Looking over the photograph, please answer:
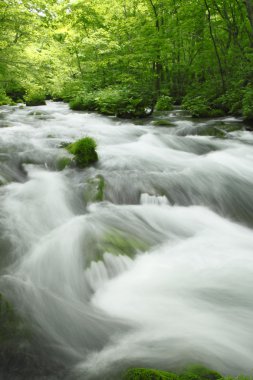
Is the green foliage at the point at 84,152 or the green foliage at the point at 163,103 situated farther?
the green foliage at the point at 163,103

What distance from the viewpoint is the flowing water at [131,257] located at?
88.7 inches

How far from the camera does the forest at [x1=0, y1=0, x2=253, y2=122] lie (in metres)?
9.31

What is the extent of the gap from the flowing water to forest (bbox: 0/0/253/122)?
422cm

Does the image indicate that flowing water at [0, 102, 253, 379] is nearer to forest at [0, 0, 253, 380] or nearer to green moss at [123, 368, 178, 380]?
forest at [0, 0, 253, 380]

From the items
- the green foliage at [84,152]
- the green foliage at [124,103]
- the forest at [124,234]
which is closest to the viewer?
the forest at [124,234]

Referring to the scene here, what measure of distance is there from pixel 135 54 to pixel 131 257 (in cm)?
1201

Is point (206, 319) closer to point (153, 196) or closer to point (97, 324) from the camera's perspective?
point (97, 324)

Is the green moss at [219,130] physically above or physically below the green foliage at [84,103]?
below

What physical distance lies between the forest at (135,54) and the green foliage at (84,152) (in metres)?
4.26

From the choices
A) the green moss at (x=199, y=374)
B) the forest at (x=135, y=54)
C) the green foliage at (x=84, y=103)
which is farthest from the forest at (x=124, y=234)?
the green foliage at (x=84, y=103)

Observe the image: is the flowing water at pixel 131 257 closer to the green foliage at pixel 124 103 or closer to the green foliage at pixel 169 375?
the green foliage at pixel 169 375

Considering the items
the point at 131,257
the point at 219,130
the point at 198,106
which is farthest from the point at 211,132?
the point at 131,257

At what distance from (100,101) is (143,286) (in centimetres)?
1087

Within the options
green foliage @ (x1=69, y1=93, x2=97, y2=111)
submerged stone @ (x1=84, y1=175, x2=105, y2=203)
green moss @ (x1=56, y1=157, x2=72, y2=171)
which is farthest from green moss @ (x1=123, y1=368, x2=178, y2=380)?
green foliage @ (x1=69, y1=93, x2=97, y2=111)
